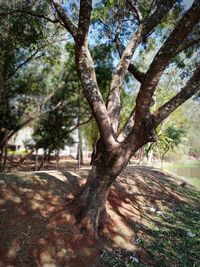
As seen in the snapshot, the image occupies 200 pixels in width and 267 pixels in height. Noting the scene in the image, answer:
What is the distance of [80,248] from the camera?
523cm

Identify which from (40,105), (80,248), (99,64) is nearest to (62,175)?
(80,248)

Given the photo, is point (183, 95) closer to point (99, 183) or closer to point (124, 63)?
point (124, 63)

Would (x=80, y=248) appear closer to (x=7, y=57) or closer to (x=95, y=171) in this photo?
(x=95, y=171)

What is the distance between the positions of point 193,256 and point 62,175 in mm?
3843

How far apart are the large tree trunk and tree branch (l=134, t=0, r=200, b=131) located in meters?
0.72

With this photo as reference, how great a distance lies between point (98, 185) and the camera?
5672 mm

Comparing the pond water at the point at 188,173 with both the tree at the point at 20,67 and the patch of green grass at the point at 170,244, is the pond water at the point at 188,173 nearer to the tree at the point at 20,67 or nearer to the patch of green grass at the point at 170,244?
the patch of green grass at the point at 170,244

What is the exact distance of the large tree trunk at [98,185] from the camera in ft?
18.2

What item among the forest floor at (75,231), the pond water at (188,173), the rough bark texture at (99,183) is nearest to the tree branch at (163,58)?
the rough bark texture at (99,183)

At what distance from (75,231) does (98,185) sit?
0.98 metres

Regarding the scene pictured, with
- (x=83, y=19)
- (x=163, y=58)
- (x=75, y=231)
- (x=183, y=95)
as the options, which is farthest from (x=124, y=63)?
(x=75, y=231)

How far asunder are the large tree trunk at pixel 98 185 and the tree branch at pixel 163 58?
2.38ft

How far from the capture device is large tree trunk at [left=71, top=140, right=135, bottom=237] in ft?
18.2

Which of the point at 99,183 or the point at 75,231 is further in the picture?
the point at 99,183
